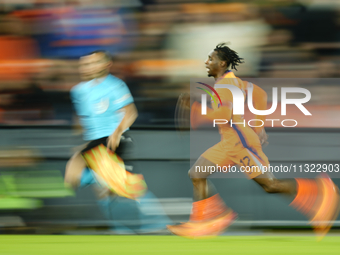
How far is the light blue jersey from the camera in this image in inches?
175

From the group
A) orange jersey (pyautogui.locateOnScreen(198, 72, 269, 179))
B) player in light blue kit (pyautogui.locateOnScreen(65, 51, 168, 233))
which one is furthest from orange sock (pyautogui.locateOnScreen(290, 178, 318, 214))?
player in light blue kit (pyautogui.locateOnScreen(65, 51, 168, 233))

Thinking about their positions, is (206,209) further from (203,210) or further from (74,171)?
(74,171)

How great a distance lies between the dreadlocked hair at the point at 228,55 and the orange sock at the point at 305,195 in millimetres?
1330

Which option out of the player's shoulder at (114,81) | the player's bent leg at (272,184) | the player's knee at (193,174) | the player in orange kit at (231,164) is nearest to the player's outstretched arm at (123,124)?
the player's shoulder at (114,81)

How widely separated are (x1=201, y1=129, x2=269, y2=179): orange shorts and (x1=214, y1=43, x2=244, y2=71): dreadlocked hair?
701mm

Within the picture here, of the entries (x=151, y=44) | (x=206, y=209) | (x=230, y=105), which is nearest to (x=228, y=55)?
(x=230, y=105)

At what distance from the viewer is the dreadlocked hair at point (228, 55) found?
14.0 ft

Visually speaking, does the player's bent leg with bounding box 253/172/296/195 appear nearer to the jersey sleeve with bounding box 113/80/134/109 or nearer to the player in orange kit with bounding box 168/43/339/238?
the player in orange kit with bounding box 168/43/339/238

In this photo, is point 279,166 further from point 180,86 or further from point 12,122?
point 12,122

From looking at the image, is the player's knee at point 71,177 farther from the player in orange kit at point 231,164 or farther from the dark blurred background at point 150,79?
the player in orange kit at point 231,164

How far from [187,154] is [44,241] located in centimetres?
160

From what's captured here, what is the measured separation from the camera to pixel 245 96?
14.3 feet

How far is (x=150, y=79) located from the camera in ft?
14.6

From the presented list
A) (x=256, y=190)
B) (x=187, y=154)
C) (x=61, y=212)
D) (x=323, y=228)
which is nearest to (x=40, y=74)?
(x=61, y=212)
